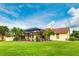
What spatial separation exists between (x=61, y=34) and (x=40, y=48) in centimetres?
25

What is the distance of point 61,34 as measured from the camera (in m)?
3.07

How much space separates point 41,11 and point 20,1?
23 centimetres

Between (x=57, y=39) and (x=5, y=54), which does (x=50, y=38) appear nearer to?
(x=57, y=39)

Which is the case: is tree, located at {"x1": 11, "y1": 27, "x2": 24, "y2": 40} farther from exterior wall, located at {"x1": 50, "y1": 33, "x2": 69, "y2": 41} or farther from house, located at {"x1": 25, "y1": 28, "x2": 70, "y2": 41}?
exterior wall, located at {"x1": 50, "y1": 33, "x2": 69, "y2": 41}

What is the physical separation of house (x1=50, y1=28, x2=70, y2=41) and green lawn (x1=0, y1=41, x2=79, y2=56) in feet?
0.13

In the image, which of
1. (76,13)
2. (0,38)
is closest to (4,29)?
(0,38)

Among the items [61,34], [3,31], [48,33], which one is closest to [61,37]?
[61,34]

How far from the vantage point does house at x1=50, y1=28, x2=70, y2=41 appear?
3.06 metres

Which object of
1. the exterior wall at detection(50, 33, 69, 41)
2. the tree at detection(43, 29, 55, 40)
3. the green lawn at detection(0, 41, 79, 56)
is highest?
the tree at detection(43, 29, 55, 40)

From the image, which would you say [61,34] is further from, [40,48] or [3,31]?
[3,31]

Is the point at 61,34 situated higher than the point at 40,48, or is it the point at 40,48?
the point at 61,34

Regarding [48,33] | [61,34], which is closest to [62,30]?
[61,34]

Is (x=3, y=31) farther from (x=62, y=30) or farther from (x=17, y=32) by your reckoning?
(x=62, y=30)

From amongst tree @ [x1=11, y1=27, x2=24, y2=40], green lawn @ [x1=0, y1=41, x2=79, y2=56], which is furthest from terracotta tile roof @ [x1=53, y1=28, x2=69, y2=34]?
tree @ [x1=11, y1=27, x2=24, y2=40]
